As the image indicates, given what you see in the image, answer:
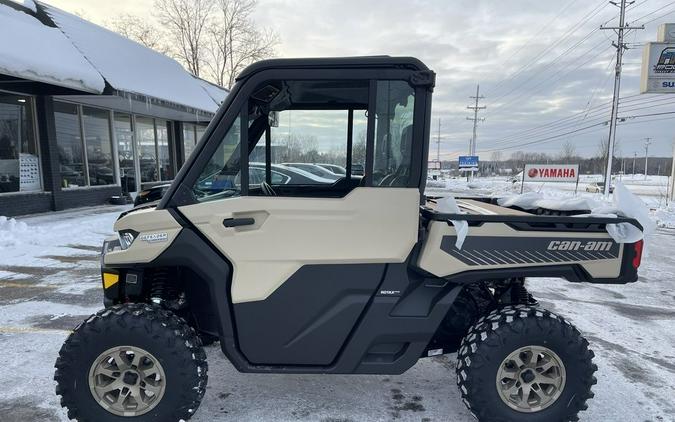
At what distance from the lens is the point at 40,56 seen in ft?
29.0

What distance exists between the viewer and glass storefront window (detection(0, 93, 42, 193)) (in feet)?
34.1

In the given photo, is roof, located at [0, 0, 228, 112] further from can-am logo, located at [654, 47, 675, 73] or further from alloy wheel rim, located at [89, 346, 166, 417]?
can-am logo, located at [654, 47, 675, 73]

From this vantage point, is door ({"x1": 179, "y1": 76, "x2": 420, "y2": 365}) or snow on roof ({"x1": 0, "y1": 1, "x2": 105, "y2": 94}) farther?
snow on roof ({"x1": 0, "y1": 1, "x2": 105, "y2": 94})

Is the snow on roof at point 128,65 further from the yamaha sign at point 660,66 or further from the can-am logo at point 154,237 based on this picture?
the yamaha sign at point 660,66

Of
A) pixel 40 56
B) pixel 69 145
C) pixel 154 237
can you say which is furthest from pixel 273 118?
pixel 69 145

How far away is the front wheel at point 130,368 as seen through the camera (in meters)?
2.48

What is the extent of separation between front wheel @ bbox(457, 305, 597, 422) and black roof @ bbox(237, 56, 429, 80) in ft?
5.52

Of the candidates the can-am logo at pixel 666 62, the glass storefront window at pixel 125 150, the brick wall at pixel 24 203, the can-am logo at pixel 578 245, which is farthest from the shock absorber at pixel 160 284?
the can-am logo at pixel 666 62

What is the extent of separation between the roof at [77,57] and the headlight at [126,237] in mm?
7625

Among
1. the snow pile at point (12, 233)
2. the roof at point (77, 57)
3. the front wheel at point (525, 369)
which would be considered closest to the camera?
the front wheel at point (525, 369)

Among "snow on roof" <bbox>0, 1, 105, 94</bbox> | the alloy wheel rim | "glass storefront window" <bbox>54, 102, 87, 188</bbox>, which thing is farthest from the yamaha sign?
the alloy wheel rim

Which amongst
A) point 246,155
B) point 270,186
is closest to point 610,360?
point 270,186

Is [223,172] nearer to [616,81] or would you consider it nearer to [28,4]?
[28,4]

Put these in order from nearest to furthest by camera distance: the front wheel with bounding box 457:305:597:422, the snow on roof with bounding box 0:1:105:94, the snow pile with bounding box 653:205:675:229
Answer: the front wheel with bounding box 457:305:597:422
the snow on roof with bounding box 0:1:105:94
the snow pile with bounding box 653:205:675:229
